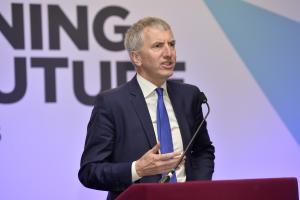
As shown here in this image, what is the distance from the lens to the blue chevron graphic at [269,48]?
3.68 meters

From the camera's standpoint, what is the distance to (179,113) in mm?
2486

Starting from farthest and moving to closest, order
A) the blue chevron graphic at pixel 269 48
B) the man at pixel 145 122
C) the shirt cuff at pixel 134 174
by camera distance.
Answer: the blue chevron graphic at pixel 269 48 < the man at pixel 145 122 < the shirt cuff at pixel 134 174

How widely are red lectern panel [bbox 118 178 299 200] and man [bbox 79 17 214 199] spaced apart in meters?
0.57

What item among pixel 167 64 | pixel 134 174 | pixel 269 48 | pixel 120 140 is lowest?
pixel 134 174

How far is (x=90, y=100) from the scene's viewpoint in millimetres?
3367

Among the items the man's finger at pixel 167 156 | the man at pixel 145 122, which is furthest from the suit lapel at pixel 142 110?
the man's finger at pixel 167 156

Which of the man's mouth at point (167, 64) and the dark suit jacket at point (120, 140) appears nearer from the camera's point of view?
the dark suit jacket at point (120, 140)

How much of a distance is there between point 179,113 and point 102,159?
1.46 ft

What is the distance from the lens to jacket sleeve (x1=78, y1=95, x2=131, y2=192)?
2.17m

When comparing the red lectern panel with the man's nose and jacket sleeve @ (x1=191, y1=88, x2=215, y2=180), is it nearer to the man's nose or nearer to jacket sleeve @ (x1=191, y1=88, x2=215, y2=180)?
jacket sleeve @ (x1=191, y1=88, x2=215, y2=180)

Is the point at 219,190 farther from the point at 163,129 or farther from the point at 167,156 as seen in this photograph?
the point at 163,129

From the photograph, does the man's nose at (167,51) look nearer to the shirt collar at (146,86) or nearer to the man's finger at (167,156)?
the shirt collar at (146,86)

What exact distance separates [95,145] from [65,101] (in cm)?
104

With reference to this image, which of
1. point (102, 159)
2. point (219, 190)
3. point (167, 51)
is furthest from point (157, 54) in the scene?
point (219, 190)
